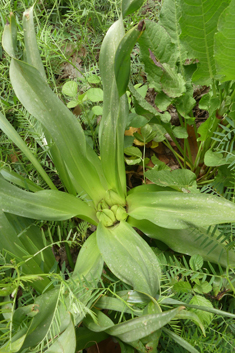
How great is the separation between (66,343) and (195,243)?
42 centimetres

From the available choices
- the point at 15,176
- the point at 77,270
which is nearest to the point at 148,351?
the point at 77,270

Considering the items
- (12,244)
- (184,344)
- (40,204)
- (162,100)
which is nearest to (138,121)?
(162,100)

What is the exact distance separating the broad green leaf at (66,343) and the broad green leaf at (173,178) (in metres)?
0.45

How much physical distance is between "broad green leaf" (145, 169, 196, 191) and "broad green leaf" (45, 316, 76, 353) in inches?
17.7

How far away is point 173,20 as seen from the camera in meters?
0.91

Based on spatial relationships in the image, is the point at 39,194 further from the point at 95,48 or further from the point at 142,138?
the point at 95,48

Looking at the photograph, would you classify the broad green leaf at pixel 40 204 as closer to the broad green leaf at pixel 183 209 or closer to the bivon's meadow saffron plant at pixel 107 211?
the bivon's meadow saffron plant at pixel 107 211

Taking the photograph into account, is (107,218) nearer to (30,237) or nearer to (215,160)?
(30,237)

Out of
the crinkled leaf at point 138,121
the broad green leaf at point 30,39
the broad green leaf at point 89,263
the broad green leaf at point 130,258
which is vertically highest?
the broad green leaf at point 30,39

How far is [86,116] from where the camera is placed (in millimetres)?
1052

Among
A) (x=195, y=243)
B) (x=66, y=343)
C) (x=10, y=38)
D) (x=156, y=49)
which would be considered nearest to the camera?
(x=66, y=343)

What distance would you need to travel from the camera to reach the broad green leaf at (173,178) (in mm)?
815

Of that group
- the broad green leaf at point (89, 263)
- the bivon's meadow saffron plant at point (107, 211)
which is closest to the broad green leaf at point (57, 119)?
the bivon's meadow saffron plant at point (107, 211)

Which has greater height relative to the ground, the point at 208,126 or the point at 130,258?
the point at 208,126
